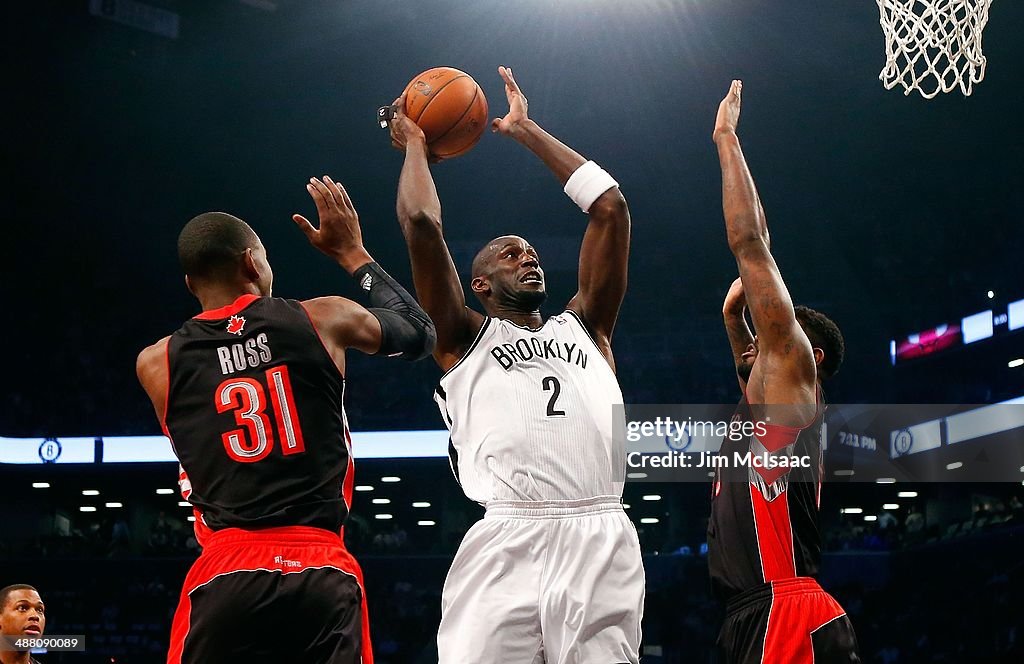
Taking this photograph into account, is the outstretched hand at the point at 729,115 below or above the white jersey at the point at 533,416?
above

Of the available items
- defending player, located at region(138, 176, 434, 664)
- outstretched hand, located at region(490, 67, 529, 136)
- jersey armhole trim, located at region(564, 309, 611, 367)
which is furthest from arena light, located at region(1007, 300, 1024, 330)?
defending player, located at region(138, 176, 434, 664)

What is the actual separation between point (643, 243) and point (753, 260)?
1638 centimetres

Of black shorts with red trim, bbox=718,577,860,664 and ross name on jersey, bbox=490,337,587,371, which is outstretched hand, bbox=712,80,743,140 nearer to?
ross name on jersey, bbox=490,337,587,371

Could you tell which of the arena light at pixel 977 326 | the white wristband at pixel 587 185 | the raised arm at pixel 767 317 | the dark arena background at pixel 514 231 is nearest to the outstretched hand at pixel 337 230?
the white wristband at pixel 587 185

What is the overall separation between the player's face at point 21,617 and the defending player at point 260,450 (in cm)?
427

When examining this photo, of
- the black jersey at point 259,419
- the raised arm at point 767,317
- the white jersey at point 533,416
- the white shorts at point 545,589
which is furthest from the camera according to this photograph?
the white jersey at point 533,416

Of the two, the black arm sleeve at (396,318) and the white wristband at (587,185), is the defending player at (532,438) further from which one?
the black arm sleeve at (396,318)

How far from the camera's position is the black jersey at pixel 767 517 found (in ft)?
12.5

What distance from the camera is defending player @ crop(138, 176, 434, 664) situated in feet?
9.20

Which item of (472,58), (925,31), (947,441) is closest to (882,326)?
(947,441)

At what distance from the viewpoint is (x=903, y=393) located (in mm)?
21750

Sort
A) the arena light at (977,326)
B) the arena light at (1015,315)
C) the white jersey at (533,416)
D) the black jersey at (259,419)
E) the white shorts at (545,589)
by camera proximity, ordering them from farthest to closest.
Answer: the arena light at (977,326)
the arena light at (1015,315)
the white jersey at (533,416)
the white shorts at (545,589)
the black jersey at (259,419)

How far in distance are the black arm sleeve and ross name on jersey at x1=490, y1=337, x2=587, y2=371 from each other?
58cm

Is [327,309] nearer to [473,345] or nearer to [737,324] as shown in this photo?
[473,345]
